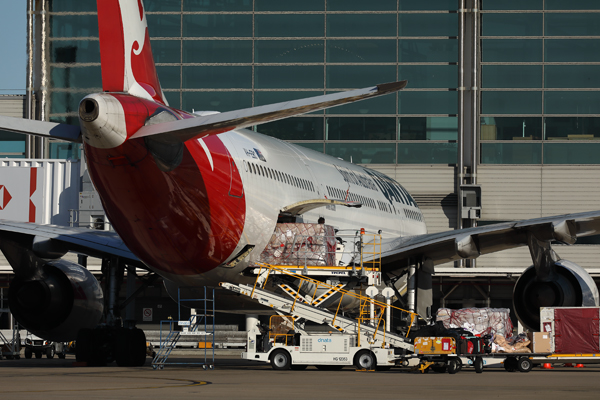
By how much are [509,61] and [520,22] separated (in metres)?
1.72

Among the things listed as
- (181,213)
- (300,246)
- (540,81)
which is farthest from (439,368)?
(540,81)

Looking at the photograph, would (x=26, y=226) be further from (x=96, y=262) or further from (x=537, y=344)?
(x=96, y=262)

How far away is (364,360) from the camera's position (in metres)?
16.3

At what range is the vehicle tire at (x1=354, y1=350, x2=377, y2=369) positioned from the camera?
16250 mm

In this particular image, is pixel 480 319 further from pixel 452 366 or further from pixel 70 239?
pixel 70 239

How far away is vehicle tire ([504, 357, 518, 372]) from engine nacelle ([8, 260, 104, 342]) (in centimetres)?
933

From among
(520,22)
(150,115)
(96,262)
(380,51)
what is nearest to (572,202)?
(520,22)

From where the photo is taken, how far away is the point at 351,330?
16.6 meters

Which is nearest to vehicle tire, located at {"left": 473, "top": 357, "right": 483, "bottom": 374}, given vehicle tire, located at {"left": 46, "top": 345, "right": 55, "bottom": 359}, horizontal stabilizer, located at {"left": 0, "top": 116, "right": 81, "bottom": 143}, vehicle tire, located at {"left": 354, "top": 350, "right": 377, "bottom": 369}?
vehicle tire, located at {"left": 354, "top": 350, "right": 377, "bottom": 369}

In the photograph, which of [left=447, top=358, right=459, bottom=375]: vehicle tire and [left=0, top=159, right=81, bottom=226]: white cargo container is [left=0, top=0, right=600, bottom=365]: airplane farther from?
[left=0, top=159, right=81, bottom=226]: white cargo container

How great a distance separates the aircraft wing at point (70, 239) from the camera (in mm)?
18812

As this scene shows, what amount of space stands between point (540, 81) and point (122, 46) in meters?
26.3

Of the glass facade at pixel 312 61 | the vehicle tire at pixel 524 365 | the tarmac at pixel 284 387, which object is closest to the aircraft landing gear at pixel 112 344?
the tarmac at pixel 284 387

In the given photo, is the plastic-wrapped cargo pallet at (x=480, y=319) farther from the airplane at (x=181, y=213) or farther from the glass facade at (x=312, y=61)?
the glass facade at (x=312, y=61)
